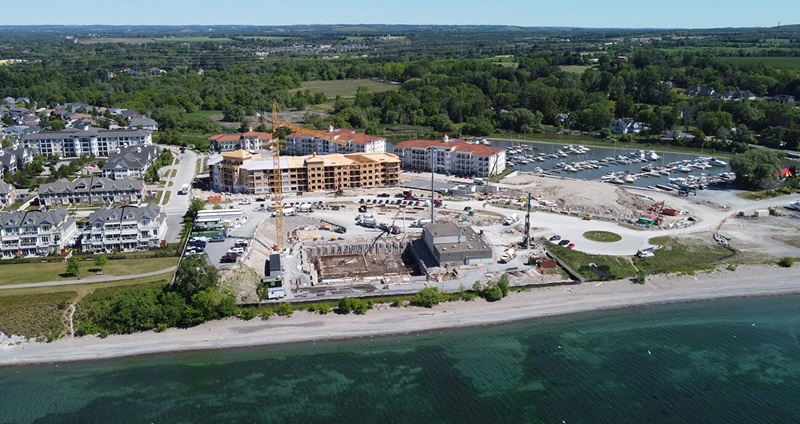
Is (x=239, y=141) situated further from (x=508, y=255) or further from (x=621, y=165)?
(x=621, y=165)

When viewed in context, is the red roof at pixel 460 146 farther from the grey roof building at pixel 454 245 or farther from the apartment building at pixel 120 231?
the apartment building at pixel 120 231

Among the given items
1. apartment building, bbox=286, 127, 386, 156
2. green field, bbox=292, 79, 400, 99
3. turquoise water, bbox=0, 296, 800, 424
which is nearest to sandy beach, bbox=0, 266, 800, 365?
turquoise water, bbox=0, 296, 800, 424

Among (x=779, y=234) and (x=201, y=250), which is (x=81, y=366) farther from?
(x=779, y=234)

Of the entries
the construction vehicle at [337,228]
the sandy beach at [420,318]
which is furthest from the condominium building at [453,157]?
the sandy beach at [420,318]

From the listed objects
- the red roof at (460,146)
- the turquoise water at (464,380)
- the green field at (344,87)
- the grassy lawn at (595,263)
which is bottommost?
the turquoise water at (464,380)

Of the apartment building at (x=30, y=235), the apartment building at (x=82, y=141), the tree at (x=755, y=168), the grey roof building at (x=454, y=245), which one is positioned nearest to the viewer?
the grey roof building at (x=454, y=245)

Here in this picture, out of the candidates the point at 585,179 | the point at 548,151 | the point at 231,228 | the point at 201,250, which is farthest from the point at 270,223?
the point at 548,151

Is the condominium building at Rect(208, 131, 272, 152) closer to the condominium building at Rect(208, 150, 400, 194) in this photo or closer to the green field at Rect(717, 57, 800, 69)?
the condominium building at Rect(208, 150, 400, 194)

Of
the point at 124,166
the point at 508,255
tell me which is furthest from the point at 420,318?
the point at 124,166
